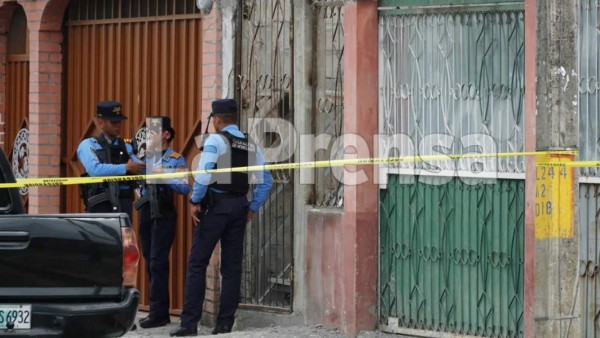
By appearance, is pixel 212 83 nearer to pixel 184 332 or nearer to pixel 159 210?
pixel 159 210

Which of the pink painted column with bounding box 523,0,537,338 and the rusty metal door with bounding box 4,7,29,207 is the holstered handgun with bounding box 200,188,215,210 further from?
the rusty metal door with bounding box 4,7,29,207

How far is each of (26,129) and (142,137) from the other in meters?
2.41

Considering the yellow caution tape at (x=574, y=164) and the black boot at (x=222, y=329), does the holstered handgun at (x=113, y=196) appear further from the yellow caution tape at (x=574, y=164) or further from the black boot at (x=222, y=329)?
the yellow caution tape at (x=574, y=164)

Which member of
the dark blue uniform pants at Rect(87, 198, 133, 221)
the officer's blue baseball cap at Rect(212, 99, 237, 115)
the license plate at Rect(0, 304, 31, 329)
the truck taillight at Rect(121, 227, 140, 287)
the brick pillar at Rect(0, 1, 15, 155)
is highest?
the brick pillar at Rect(0, 1, 15, 155)

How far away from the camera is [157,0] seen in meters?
12.4

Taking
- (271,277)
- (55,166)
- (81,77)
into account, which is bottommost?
(271,277)

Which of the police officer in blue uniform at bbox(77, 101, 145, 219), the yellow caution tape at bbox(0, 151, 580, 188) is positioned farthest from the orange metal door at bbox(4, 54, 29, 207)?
the yellow caution tape at bbox(0, 151, 580, 188)

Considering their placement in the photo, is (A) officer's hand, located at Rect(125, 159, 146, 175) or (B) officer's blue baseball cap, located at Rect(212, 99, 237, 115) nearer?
(B) officer's blue baseball cap, located at Rect(212, 99, 237, 115)

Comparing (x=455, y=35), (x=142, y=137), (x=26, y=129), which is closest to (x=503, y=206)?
(x=455, y=35)

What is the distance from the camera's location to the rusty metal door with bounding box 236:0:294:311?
1088 cm

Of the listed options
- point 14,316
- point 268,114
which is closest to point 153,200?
point 268,114

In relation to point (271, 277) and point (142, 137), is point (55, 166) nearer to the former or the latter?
point (142, 137)

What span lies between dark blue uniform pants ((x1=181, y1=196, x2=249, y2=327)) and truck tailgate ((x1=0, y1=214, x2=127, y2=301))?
2.78 meters

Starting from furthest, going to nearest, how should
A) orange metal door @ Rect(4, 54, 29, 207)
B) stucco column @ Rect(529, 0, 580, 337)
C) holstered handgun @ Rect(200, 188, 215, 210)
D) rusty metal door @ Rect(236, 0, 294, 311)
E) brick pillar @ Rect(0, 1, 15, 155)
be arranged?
brick pillar @ Rect(0, 1, 15, 155)
orange metal door @ Rect(4, 54, 29, 207)
rusty metal door @ Rect(236, 0, 294, 311)
holstered handgun @ Rect(200, 188, 215, 210)
stucco column @ Rect(529, 0, 580, 337)
